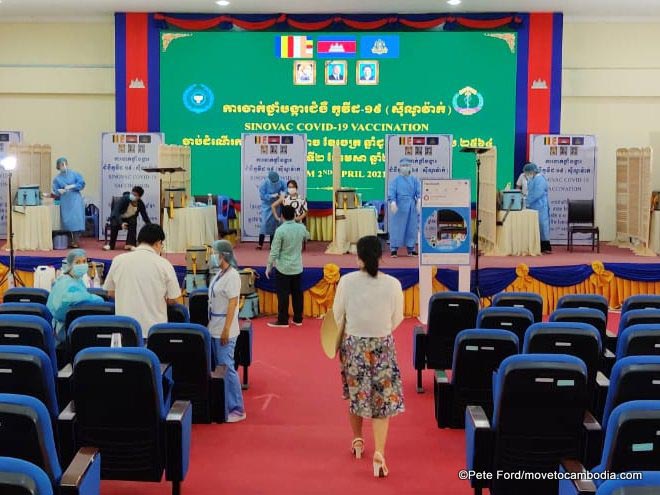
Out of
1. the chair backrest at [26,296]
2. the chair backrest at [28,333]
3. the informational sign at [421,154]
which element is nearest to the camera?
the chair backrest at [28,333]

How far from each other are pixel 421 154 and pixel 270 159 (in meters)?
2.23

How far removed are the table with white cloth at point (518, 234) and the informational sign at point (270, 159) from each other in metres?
3.07

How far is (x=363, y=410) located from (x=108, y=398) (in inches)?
56.3

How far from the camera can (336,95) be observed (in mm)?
15656

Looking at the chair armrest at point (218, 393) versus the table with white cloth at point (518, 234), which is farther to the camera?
the table with white cloth at point (518, 234)

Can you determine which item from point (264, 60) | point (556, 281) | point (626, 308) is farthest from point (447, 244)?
point (264, 60)

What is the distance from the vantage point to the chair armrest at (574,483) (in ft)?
11.4

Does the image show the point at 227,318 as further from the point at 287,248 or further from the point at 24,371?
the point at 287,248

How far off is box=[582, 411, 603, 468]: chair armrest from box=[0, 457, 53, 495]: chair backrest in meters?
2.56

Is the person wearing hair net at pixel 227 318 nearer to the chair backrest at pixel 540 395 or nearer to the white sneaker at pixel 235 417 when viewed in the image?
the white sneaker at pixel 235 417

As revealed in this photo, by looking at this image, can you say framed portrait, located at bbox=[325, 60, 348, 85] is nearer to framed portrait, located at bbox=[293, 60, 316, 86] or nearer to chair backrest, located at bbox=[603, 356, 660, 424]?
framed portrait, located at bbox=[293, 60, 316, 86]

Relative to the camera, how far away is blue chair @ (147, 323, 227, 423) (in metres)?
5.48

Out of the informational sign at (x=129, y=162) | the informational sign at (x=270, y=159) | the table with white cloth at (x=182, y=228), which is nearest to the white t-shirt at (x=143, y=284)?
the table with white cloth at (x=182, y=228)

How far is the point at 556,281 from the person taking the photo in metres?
11.1
